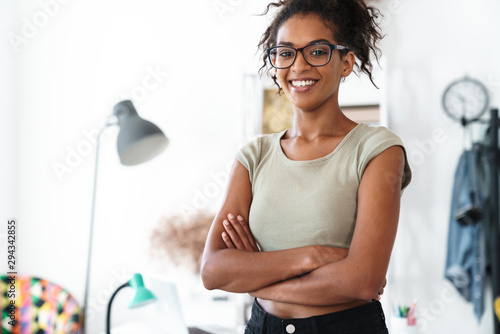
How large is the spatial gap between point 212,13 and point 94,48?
89 cm

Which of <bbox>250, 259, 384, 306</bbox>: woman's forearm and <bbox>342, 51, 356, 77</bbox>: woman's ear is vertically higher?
<bbox>342, 51, 356, 77</bbox>: woman's ear

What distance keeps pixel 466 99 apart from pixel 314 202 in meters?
2.60

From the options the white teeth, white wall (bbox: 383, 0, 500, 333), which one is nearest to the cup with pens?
white wall (bbox: 383, 0, 500, 333)

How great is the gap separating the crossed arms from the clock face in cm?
243

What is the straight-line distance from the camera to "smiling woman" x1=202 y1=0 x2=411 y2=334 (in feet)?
3.77

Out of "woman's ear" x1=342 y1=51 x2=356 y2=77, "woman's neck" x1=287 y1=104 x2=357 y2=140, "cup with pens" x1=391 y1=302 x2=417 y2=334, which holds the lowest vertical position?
"cup with pens" x1=391 y1=302 x2=417 y2=334

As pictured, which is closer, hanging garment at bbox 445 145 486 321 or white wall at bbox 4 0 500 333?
hanging garment at bbox 445 145 486 321

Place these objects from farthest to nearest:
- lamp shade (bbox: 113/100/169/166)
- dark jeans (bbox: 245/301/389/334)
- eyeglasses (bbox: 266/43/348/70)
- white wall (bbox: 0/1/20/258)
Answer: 1. white wall (bbox: 0/1/20/258)
2. lamp shade (bbox: 113/100/169/166)
3. eyeglasses (bbox: 266/43/348/70)
4. dark jeans (bbox: 245/301/389/334)

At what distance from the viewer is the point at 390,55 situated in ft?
11.5

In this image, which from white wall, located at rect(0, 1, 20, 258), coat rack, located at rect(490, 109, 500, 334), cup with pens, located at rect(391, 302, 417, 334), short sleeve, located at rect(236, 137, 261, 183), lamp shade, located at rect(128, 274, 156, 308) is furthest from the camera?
white wall, located at rect(0, 1, 20, 258)

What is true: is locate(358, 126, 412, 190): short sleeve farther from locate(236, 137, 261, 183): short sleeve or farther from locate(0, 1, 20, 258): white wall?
locate(0, 1, 20, 258): white wall

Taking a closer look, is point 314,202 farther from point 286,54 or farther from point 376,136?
point 286,54

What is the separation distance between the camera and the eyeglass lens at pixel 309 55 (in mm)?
1271

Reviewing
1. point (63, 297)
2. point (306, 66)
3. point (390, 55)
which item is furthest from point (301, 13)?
point (390, 55)
